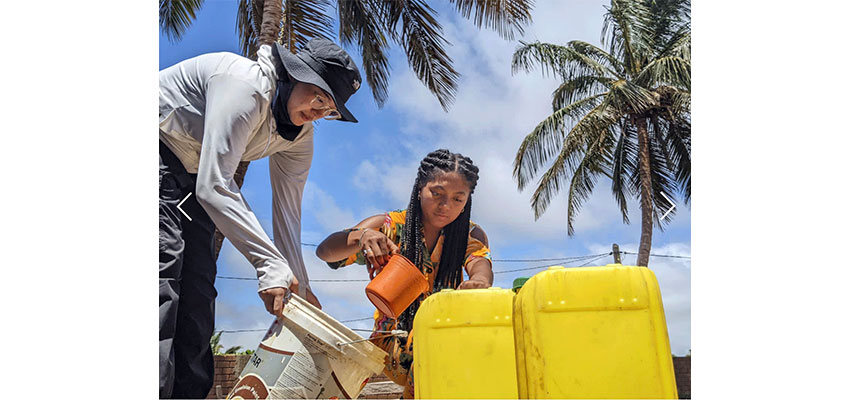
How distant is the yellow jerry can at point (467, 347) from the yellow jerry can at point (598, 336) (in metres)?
0.12

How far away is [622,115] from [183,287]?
226cm

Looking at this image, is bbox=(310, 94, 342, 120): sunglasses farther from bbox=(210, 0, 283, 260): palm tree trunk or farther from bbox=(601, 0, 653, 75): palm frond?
bbox=(601, 0, 653, 75): palm frond

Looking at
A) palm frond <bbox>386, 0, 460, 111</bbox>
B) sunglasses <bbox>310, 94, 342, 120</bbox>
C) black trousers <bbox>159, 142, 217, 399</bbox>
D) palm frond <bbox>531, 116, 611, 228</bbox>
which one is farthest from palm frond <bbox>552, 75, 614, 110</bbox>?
black trousers <bbox>159, 142, 217, 399</bbox>

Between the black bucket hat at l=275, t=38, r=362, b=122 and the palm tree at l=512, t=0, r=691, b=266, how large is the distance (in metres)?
0.80

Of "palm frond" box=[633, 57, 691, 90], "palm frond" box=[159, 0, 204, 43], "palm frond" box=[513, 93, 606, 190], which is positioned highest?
"palm frond" box=[159, 0, 204, 43]

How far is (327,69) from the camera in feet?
9.58

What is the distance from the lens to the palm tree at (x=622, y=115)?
3.13 meters

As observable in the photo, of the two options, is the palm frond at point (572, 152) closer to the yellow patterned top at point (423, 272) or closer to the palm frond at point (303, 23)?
the yellow patterned top at point (423, 272)

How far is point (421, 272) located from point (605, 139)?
1.13 m

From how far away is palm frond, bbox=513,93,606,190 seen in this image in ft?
10.2

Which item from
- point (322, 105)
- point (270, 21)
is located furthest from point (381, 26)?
point (322, 105)

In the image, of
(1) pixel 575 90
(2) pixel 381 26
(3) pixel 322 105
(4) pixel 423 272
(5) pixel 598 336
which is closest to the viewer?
(5) pixel 598 336

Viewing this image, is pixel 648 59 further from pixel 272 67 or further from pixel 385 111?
pixel 272 67

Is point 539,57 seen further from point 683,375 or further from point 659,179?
point 683,375
